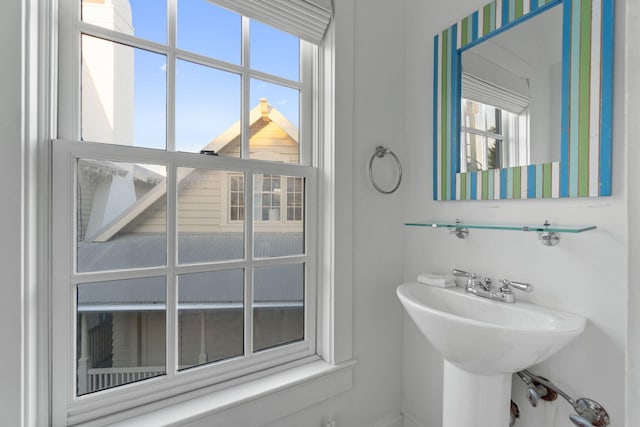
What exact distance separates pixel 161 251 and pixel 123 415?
1.70 ft

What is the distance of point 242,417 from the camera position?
104cm

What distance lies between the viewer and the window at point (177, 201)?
35.3 inches

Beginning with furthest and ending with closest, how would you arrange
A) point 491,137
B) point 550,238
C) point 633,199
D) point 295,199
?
point 295,199, point 491,137, point 550,238, point 633,199

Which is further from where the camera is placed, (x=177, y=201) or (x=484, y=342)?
(x=177, y=201)

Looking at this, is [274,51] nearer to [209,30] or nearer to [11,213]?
[209,30]

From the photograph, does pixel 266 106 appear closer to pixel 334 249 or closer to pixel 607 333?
pixel 334 249

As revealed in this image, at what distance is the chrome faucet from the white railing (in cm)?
117

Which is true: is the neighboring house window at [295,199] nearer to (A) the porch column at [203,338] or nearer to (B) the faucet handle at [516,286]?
(A) the porch column at [203,338]

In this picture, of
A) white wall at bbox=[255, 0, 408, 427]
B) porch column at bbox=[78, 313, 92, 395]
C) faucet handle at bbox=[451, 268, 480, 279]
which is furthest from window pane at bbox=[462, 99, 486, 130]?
porch column at bbox=[78, 313, 92, 395]

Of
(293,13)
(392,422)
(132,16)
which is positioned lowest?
(392,422)

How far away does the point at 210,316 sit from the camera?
1.12m

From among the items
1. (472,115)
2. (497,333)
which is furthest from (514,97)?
(497,333)

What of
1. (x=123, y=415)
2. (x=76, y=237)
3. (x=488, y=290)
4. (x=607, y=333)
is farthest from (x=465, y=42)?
(x=123, y=415)

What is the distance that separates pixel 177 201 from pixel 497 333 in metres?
1.08
